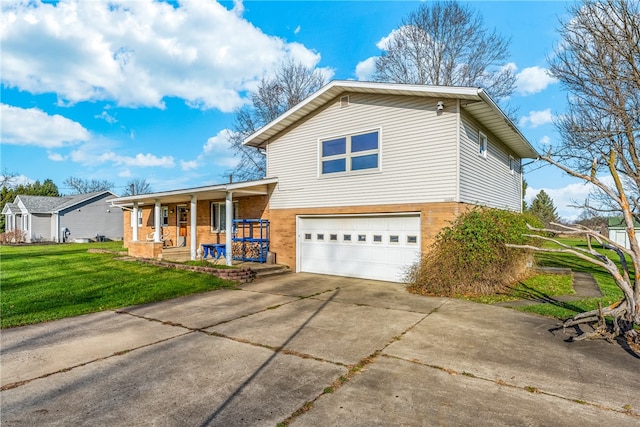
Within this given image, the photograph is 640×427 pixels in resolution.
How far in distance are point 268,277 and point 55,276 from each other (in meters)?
7.10

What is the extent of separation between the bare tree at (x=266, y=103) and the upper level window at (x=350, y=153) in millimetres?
14461

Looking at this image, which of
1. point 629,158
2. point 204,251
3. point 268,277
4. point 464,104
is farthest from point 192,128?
point 629,158

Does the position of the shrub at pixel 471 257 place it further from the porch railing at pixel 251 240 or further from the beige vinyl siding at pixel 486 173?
the porch railing at pixel 251 240

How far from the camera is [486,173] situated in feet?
38.5

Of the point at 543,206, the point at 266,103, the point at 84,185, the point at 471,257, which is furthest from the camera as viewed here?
the point at 84,185

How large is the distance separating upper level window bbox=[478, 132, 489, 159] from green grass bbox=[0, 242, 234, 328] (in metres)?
9.06

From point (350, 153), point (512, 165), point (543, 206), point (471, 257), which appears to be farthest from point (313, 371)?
point (543, 206)

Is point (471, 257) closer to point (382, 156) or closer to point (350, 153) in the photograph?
point (382, 156)

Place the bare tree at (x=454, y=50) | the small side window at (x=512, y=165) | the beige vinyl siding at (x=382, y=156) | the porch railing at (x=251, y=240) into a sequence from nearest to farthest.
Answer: the beige vinyl siding at (x=382, y=156) < the porch railing at (x=251, y=240) < the small side window at (x=512, y=165) < the bare tree at (x=454, y=50)

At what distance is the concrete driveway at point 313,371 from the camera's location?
3.22 meters

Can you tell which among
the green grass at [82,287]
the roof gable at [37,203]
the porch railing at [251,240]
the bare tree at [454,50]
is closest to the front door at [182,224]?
Result: the green grass at [82,287]

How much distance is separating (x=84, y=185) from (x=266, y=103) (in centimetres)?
5252

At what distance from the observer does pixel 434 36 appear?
21.5 m

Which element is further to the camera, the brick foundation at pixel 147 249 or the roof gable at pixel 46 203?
the roof gable at pixel 46 203
